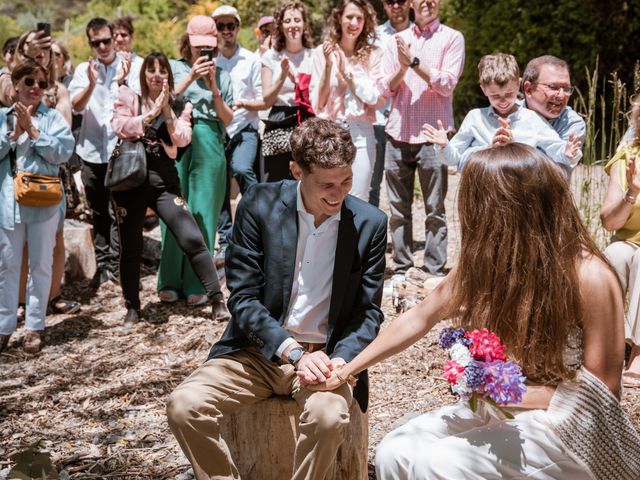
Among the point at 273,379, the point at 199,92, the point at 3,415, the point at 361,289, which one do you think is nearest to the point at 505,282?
the point at 361,289

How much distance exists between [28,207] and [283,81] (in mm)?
2091

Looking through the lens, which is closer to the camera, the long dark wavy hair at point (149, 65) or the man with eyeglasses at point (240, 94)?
the long dark wavy hair at point (149, 65)

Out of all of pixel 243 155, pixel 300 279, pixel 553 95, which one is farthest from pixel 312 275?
pixel 243 155

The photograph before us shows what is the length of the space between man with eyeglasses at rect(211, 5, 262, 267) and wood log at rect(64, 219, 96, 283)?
5.10ft

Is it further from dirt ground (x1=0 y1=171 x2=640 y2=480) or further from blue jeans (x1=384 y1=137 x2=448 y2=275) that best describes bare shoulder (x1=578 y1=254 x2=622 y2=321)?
blue jeans (x1=384 y1=137 x2=448 y2=275)

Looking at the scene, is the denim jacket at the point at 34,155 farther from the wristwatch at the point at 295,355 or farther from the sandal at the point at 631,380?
the sandal at the point at 631,380

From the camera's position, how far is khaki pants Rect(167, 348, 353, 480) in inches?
119

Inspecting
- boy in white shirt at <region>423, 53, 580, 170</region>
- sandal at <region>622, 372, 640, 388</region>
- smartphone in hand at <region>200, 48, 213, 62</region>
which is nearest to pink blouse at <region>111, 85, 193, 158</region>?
smartphone in hand at <region>200, 48, 213, 62</region>

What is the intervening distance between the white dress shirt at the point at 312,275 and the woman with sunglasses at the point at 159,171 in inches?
95.3

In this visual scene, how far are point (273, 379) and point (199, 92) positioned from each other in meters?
3.49

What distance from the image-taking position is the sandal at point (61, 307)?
6461 millimetres

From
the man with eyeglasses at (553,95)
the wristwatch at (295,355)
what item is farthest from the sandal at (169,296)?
the wristwatch at (295,355)

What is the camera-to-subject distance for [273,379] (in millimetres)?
3389

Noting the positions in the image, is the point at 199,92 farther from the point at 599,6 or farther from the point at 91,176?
the point at 599,6
